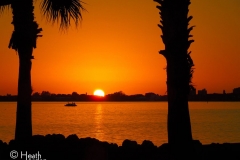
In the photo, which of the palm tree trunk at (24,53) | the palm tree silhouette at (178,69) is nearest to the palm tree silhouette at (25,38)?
the palm tree trunk at (24,53)

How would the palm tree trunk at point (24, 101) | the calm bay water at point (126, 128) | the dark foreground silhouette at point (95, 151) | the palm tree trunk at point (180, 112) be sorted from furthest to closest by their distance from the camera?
the calm bay water at point (126, 128) < the palm tree trunk at point (24, 101) < the dark foreground silhouette at point (95, 151) < the palm tree trunk at point (180, 112)

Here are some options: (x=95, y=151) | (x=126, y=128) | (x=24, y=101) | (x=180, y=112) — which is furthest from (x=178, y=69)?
(x=126, y=128)

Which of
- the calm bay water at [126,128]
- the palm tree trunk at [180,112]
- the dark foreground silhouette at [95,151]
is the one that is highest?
the palm tree trunk at [180,112]

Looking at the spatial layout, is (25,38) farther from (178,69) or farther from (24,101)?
(178,69)

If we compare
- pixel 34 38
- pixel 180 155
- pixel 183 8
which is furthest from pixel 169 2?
pixel 34 38

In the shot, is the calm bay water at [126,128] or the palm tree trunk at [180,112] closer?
the palm tree trunk at [180,112]

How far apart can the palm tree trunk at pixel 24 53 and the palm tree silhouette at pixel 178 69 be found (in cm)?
491

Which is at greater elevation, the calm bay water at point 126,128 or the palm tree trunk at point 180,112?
the palm tree trunk at point 180,112

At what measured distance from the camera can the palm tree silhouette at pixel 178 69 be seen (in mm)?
9906

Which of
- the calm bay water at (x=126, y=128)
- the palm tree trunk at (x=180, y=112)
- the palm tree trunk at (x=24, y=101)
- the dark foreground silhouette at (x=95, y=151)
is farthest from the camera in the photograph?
the calm bay water at (x=126, y=128)

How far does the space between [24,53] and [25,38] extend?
0.46 meters

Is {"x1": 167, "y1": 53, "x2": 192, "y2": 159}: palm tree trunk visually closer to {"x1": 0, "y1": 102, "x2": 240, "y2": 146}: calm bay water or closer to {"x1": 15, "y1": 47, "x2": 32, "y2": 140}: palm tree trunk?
{"x1": 15, "y1": 47, "x2": 32, "y2": 140}: palm tree trunk

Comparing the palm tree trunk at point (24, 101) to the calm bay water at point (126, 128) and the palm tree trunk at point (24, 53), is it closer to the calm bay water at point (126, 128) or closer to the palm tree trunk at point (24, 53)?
the palm tree trunk at point (24, 53)

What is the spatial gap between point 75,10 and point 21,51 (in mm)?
2082
